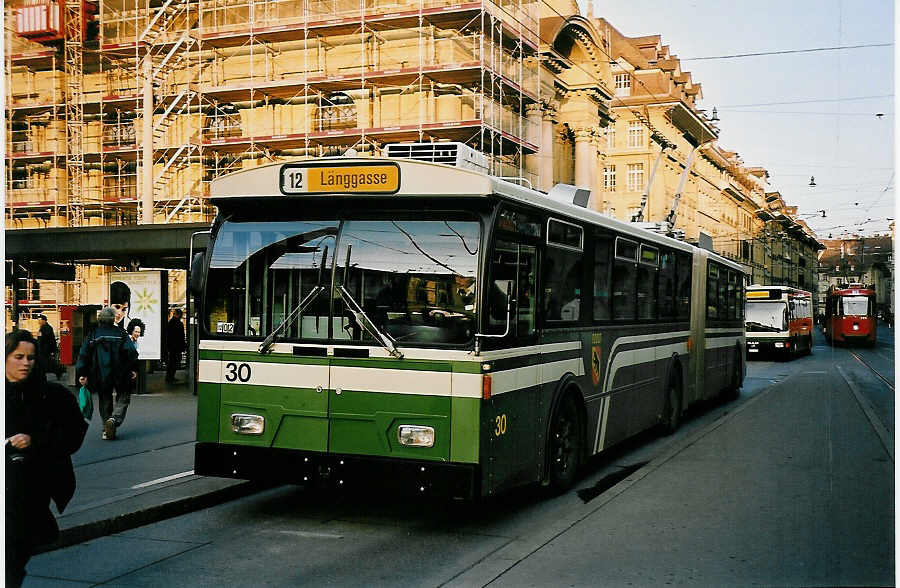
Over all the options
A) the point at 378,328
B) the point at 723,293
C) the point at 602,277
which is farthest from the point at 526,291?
the point at 723,293

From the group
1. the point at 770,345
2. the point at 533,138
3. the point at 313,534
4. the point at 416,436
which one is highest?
the point at 533,138

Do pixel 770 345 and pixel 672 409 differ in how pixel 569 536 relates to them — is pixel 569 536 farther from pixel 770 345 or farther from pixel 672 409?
pixel 770 345

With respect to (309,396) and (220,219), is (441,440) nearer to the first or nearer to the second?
(309,396)

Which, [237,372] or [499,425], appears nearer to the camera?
[499,425]

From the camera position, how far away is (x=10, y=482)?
4879 mm

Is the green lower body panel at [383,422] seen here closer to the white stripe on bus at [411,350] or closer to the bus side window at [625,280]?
the white stripe on bus at [411,350]

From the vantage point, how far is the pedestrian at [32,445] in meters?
4.80

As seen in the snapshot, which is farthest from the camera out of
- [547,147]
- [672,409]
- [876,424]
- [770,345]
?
[547,147]

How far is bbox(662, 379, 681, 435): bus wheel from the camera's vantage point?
1366cm

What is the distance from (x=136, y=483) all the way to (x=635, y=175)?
43.8 m

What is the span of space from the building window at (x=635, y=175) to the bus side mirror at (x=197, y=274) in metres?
43.6

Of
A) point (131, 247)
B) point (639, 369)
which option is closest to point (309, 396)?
point (639, 369)

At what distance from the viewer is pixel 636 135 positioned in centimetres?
5000

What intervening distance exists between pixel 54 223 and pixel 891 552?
28259 mm
